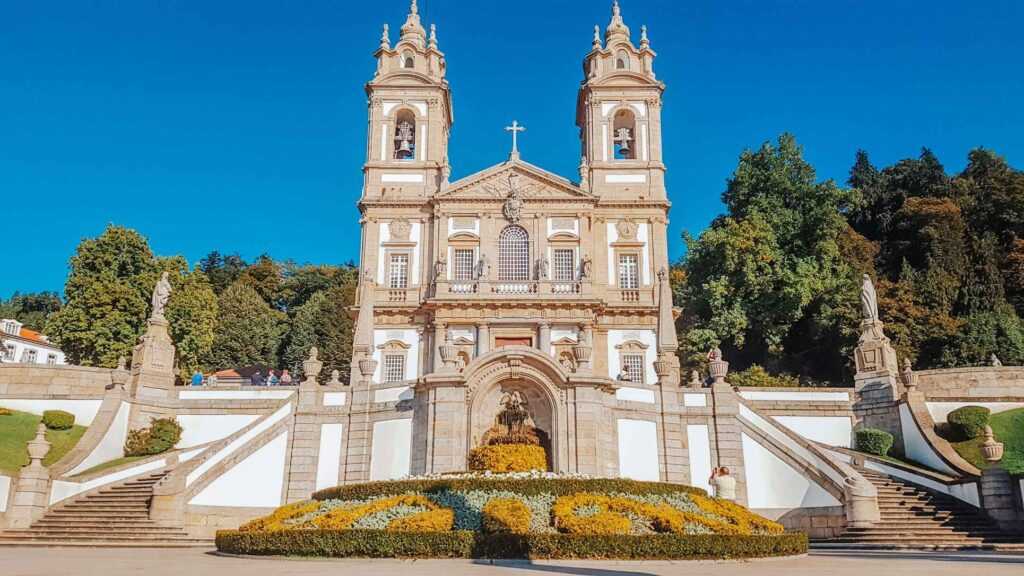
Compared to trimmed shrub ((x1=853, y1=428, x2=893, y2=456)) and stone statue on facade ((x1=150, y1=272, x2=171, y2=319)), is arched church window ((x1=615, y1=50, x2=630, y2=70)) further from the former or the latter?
stone statue on facade ((x1=150, y1=272, x2=171, y2=319))

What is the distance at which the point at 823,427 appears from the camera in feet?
77.9

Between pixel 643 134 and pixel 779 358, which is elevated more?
pixel 643 134

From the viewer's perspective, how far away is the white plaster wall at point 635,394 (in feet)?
71.1

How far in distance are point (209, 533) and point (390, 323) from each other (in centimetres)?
1485

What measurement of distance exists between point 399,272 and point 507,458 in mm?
17567

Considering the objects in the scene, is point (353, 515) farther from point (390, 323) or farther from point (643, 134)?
point (643, 134)

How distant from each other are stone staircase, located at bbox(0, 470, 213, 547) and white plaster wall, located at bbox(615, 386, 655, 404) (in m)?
10.8

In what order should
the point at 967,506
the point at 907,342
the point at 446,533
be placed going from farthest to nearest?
the point at 907,342 → the point at 967,506 → the point at 446,533

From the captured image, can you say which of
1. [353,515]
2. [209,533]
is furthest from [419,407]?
[353,515]

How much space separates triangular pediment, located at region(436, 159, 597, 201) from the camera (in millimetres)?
35438

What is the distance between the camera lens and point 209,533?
19.6 metres

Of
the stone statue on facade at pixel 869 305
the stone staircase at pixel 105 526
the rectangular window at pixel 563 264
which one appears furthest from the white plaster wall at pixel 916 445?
the stone staircase at pixel 105 526

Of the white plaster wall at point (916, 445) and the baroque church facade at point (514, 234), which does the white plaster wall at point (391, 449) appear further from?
the white plaster wall at point (916, 445)

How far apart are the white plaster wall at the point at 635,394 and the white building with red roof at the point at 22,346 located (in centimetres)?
4899
